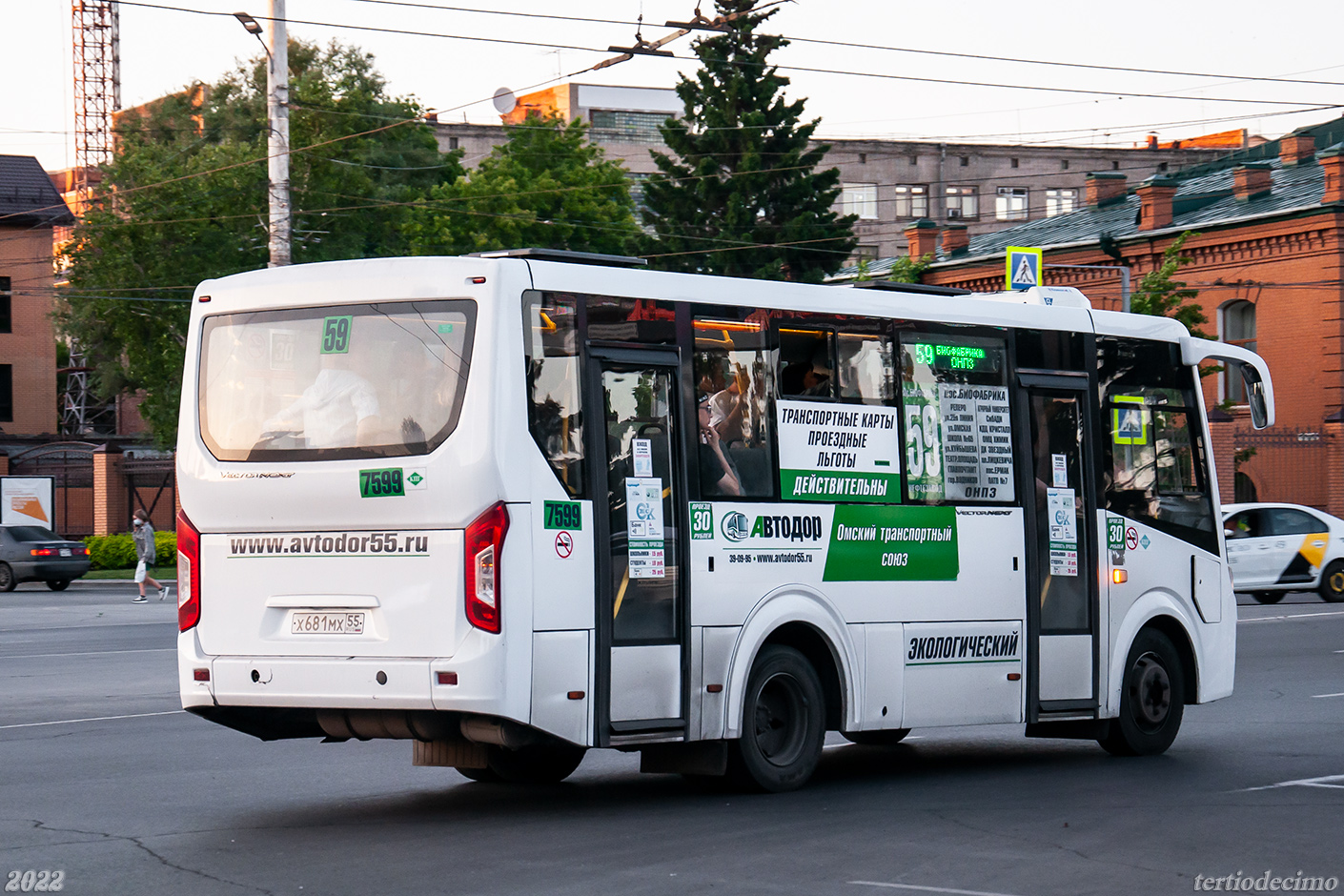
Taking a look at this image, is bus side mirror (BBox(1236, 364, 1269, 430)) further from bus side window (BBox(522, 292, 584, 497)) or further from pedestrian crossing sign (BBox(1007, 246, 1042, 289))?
pedestrian crossing sign (BBox(1007, 246, 1042, 289))

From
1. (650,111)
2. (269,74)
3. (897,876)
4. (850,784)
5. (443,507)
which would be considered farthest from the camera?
(650,111)

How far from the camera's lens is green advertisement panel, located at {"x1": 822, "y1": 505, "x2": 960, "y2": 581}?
10.3 meters

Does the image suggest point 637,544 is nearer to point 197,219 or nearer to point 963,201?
point 197,219

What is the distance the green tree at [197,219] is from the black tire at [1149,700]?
116 ft

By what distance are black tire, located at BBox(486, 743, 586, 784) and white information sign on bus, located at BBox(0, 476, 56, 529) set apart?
39.2m

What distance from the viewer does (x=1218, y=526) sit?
1280cm

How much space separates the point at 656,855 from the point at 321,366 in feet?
10.1

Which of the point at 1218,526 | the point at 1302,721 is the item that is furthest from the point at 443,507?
the point at 1302,721

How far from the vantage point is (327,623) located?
29.4 ft

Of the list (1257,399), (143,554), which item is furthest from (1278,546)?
(143,554)

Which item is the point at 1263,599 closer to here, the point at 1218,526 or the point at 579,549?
the point at 1218,526

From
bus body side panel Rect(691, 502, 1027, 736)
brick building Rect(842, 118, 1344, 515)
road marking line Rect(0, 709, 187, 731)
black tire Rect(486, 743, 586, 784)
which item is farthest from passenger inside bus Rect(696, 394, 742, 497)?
brick building Rect(842, 118, 1344, 515)

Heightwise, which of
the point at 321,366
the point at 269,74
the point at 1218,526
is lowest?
the point at 1218,526

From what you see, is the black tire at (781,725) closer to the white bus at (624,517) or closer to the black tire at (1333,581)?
the white bus at (624,517)
